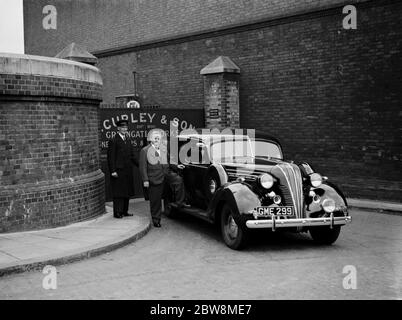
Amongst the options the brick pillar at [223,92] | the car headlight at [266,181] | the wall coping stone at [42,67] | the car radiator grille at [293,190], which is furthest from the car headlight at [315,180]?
the brick pillar at [223,92]

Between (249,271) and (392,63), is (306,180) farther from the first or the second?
(392,63)

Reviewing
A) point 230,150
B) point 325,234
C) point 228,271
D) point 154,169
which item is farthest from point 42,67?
point 325,234

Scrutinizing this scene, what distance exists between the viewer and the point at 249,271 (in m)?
6.42

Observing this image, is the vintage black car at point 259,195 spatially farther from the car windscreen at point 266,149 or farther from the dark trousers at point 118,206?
the dark trousers at point 118,206

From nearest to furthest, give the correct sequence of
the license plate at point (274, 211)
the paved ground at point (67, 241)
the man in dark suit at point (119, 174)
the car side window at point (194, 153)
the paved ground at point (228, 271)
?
the paved ground at point (228, 271) < the paved ground at point (67, 241) < the license plate at point (274, 211) < the car side window at point (194, 153) < the man in dark suit at point (119, 174)

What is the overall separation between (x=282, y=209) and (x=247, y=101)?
7651mm

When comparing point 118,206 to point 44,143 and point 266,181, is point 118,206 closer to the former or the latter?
point 44,143

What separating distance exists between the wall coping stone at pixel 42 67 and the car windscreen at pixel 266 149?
3.31 m

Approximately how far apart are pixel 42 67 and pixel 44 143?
1.25 metres

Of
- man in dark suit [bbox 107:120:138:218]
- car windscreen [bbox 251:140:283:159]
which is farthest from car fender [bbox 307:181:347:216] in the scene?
man in dark suit [bbox 107:120:138:218]

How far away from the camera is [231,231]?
7871 mm

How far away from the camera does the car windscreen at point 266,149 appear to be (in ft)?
29.8

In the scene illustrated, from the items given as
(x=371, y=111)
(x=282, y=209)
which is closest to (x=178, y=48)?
(x=371, y=111)

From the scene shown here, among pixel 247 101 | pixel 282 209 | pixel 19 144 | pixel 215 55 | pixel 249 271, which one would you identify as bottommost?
pixel 249 271
